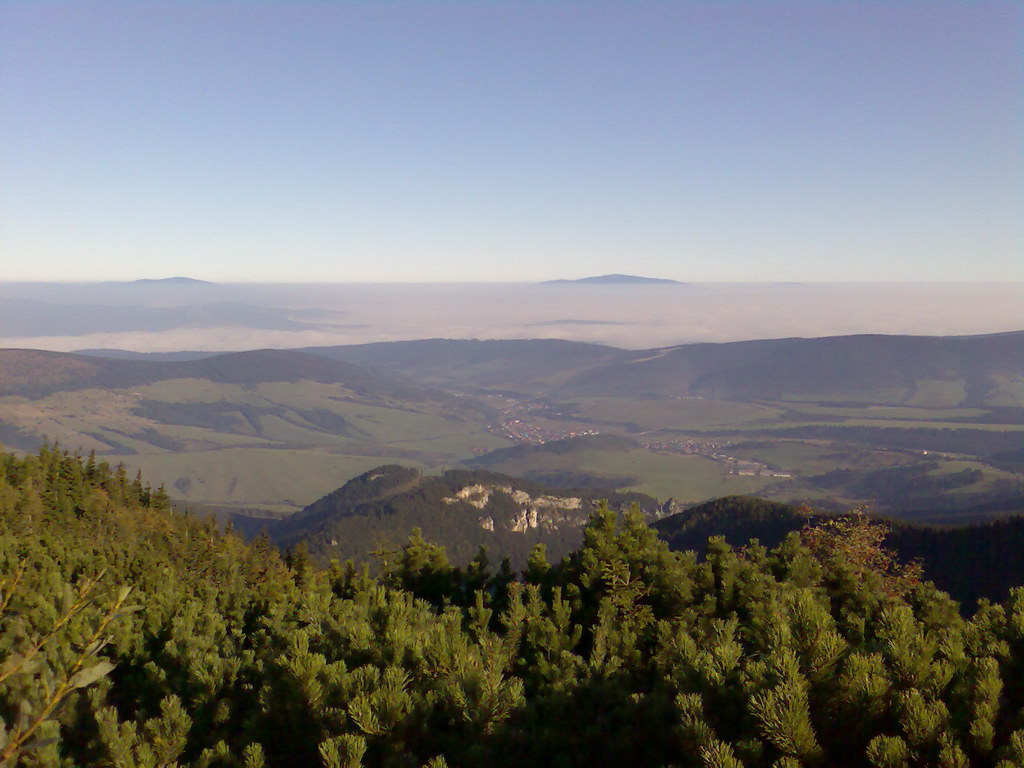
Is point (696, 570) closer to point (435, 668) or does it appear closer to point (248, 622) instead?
point (435, 668)

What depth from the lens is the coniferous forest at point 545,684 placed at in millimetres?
7391

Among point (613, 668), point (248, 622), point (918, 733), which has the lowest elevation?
point (248, 622)

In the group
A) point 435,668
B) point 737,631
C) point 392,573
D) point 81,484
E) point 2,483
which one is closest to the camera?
point 435,668

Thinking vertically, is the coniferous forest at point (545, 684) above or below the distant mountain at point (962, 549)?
above

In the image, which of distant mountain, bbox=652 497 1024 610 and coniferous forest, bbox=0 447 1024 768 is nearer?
coniferous forest, bbox=0 447 1024 768

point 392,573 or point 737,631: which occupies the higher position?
point 737,631

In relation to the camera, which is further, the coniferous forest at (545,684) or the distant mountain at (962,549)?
the distant mountain at (962,549)

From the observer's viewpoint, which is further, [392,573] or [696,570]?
[392,573]

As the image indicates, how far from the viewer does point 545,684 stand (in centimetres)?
1403

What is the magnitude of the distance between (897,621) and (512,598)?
44.5 ft

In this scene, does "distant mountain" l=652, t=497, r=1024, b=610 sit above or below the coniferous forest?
below

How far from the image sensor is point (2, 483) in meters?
87.7

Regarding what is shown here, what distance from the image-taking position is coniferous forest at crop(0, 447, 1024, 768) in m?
7.39

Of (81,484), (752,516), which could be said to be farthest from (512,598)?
(752,516)
